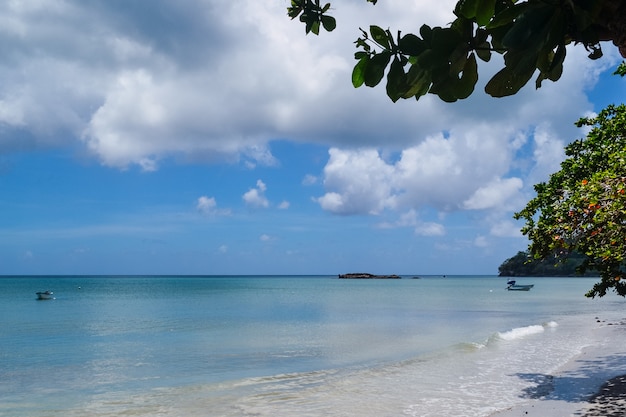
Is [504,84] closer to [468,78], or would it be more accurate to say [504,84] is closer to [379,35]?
[468,78]

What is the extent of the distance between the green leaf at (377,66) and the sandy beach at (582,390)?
10.3m

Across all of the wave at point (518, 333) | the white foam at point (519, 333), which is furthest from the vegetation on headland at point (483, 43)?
the white foam at point (519, 333)

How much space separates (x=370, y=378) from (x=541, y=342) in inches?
401

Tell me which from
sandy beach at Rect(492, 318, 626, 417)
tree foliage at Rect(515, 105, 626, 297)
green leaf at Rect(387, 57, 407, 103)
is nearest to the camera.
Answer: green leaf at Rect(387, 57, 407, 103)

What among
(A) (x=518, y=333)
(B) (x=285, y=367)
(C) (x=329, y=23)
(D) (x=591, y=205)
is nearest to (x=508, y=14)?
(C) (x=329, y=23)

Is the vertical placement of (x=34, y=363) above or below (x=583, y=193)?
below

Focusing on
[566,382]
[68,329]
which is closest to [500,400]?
[566,382]

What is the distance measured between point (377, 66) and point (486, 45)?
16.2 inches

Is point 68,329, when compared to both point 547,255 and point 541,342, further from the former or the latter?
point 547,255

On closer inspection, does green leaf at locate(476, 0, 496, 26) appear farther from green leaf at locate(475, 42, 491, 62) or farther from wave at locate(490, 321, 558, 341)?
wave at locate(490, 321, 558, 341)

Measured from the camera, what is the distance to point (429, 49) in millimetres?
1849

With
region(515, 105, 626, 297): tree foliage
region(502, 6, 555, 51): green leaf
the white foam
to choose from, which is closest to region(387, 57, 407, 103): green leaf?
region(502, 6, 555, 51): green leaf

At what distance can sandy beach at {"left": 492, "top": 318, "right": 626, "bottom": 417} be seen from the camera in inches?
413

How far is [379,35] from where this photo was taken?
194 centimetres
